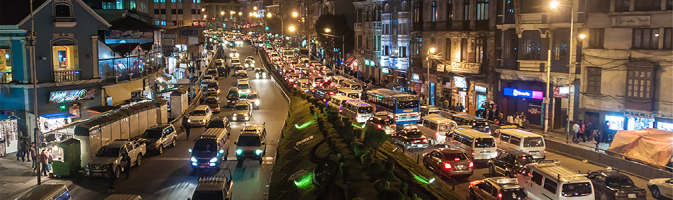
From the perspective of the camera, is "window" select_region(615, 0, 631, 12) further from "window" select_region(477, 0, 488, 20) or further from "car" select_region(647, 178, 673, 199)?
"car" select_region(647, 178, 673, 199)

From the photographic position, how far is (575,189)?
766 inches

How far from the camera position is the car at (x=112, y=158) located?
25656mm

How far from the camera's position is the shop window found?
33.8 metres

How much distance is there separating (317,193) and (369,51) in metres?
60.9

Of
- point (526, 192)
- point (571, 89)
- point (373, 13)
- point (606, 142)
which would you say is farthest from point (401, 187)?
point (373, 13)

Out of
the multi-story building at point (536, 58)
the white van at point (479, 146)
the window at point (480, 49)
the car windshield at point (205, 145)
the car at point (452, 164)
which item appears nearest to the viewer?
the car at point (452, 164)

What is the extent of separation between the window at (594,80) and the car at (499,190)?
1902 centimetres

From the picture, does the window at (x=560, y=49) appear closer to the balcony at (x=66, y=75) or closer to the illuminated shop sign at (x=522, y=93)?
the illuminated shop sign at (x=522, y=93)

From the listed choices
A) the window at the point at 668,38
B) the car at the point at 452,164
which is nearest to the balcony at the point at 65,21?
the car at the point at 452,164

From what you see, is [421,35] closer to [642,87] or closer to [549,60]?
[549,60]

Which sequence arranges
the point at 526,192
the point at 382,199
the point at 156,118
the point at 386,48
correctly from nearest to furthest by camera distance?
the point at 382,199
the point at 526,192
the point at 156,118
the point at 386,48

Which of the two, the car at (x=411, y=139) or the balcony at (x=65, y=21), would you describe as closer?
the car at (x=411, y=139)

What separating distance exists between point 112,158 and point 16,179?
472 cm

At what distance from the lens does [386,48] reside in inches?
2749
